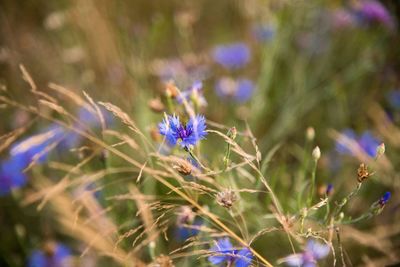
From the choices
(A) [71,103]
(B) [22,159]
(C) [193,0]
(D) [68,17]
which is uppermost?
(C) [193,0]

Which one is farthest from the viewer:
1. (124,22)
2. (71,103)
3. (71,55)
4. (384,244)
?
(71,103)

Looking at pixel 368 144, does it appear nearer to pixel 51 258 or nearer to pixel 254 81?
pixel 254 81

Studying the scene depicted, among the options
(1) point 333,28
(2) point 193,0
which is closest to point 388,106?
(1) point 333,28

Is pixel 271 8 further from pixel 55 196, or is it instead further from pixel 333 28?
pixel 55 196

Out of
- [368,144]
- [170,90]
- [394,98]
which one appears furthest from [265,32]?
[170,90]

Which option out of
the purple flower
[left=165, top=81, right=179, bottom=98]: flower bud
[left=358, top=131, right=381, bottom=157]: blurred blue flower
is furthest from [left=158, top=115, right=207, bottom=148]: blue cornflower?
the purple flower

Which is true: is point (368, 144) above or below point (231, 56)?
below

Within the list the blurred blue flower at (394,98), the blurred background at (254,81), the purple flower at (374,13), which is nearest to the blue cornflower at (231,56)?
the blurred background at (254,81)
